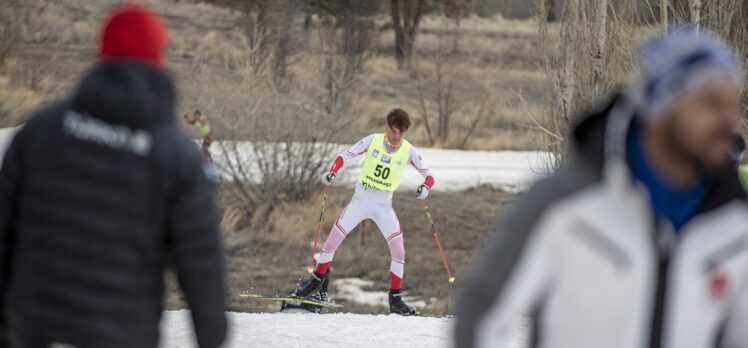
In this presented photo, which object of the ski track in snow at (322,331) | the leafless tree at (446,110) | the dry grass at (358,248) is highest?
the ski track in snow at (322,331)

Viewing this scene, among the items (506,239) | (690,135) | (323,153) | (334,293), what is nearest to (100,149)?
(506,239)

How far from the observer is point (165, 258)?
2.87 m

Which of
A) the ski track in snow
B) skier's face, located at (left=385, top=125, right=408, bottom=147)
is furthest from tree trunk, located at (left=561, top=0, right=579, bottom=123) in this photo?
the ski track in snow

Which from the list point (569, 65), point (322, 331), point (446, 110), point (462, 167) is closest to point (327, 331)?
point (322, 331)

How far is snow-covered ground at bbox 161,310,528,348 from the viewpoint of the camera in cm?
743

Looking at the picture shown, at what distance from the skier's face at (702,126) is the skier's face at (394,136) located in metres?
8.19

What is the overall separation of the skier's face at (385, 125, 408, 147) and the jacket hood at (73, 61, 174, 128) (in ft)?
24.4

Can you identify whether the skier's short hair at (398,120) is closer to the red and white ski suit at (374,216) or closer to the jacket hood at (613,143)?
the red and white ski suit at (374,216)

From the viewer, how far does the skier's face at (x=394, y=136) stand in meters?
10.3

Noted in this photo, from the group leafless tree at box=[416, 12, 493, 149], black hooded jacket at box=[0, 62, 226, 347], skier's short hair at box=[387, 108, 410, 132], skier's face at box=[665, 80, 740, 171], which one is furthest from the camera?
leafless tree at box=[416, 12, 493, 149]

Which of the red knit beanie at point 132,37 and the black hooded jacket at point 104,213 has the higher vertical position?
the red knit beanie at point 132,37

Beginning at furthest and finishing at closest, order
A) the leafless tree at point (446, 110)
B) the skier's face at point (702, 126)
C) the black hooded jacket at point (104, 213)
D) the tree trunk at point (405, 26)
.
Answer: the tree trunk at point (405, 26) → the leafless tree at point (446, 110) → the black hooded jacket at point (104, 213) → the skier's face at point (702, 126)

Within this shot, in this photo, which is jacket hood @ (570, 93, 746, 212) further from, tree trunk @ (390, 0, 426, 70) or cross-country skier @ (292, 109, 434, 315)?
tree trunk @ (390, 0, 426, 70)

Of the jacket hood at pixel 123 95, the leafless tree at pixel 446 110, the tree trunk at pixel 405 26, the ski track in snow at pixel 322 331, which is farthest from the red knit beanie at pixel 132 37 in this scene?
the tree trunk at pixel 405 26
